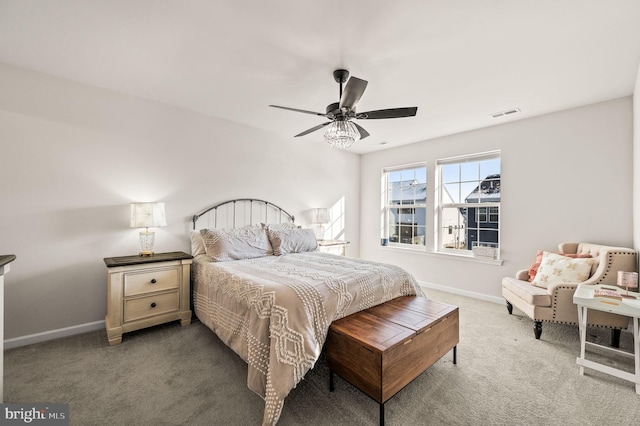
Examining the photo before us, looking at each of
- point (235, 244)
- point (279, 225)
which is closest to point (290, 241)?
point (279, 225)

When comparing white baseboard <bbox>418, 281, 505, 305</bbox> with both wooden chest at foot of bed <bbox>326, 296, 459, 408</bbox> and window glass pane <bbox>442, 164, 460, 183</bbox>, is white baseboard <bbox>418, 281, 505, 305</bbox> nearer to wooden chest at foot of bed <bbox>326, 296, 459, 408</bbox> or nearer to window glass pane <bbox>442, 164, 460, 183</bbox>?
window glass pane <bbox>442, 164, 460, 183</bbox>

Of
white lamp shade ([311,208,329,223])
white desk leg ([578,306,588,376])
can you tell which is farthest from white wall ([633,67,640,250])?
white lamp shade ([311,208,329,223])

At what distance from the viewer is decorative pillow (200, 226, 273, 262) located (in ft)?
10.1

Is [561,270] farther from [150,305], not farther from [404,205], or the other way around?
[150,305]

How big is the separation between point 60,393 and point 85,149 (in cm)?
226

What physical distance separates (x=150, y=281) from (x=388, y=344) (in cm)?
244

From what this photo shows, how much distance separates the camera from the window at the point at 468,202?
4109mm

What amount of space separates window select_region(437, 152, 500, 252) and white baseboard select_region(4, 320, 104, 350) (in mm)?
4886

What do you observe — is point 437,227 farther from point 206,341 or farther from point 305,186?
point 206,341

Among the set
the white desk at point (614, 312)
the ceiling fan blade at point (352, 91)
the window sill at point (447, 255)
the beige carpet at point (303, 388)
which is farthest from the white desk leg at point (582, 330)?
the ceiling fan blade at point (352, 91)

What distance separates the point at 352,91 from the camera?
2156 mm

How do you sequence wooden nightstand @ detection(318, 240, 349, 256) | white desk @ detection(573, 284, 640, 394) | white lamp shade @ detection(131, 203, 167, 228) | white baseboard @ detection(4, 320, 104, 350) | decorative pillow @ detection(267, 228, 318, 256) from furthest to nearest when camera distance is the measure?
wooden nightstand @ detection(318, 240, 349, 256), decorative pillow @ detection(267, 228, 318, 256), white lamp shade @ detection(131, 203, 167, 228), white baseboard @ detection(4, 320, 104, 350), white desk @ detection(573, 284, 640, 394)

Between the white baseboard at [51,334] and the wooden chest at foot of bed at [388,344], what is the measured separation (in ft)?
8.75

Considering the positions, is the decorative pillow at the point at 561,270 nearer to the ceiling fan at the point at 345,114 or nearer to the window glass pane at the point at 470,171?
the window glass pane at the point at 470,171
